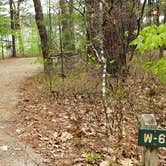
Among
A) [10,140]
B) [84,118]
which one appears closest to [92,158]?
[10,140]

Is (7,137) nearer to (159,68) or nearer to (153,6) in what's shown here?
(159,68)

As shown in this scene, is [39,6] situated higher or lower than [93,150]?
higher

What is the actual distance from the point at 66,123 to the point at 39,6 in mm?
7087

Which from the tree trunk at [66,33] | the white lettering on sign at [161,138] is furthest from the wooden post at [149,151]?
the tree trunk at [66,33]

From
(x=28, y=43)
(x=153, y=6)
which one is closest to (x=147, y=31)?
(x=153, y=6)

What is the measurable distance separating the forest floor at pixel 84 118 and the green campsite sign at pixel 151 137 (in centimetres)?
173

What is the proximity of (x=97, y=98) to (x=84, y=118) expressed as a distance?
1.25 meters

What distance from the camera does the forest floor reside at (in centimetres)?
479

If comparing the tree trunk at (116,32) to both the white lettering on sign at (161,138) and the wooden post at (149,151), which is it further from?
the white lettering on sign at (161,138)

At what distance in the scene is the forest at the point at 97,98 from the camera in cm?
453

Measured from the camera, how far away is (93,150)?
4.91 m

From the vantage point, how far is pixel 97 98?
789cm

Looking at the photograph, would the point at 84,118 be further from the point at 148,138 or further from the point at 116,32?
the point at 148,138

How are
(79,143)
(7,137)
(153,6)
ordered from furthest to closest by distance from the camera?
(153,6) → (7,137) → (79,143)
